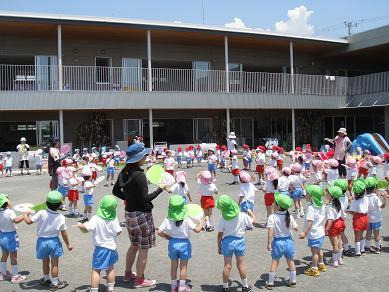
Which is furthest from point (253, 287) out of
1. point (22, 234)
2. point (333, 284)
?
point (22, 234)

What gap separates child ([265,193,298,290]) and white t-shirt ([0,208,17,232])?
3621mm

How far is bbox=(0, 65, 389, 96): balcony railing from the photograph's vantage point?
21.7m

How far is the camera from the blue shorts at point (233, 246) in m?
5.64

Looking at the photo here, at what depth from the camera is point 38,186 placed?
15508mm

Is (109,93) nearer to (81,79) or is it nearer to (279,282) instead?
(81,79)

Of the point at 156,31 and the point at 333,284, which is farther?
the point at 156,31

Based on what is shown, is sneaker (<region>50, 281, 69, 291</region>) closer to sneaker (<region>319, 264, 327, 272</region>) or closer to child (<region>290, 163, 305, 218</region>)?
sneaker (<region>319, 264, 327, 272</region>)

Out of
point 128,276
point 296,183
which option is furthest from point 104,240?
point 296,183

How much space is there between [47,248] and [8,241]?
786 millimetres

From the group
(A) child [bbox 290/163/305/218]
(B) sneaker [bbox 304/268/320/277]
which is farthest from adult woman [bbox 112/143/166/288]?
(A) child [bbox 290/163/305/218]

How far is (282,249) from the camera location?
5.90 meters

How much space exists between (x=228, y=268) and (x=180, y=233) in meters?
0.76

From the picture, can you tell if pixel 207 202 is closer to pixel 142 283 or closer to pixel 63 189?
pixel 142 283

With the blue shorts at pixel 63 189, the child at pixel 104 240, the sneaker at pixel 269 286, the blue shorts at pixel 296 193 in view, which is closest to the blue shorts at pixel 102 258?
the child at pixel 104 240
